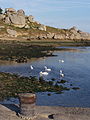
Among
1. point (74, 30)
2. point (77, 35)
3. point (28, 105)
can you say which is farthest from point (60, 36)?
point (28, 105)

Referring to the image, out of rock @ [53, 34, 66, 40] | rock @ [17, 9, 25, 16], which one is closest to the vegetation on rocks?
rock @ [53, 34, 66, 40]

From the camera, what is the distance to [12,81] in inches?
1393

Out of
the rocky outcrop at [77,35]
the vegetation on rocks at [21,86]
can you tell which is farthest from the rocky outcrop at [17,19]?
the vegetation on rocks at [21,86]

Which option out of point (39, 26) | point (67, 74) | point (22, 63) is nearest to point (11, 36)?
point (39, 26)

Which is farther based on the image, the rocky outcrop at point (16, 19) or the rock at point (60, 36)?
the rocky outcrop at point (16, 19)

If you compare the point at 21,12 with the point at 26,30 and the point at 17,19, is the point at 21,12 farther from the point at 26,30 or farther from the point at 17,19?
the point at 26,30

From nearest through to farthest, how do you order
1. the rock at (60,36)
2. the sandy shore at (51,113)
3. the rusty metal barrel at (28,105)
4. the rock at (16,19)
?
the rusty metal barrel at (28,105) < the sandy shore at (51,113) < the rock at (60,36) < the rock at (16,19)

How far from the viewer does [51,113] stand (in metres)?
18.1

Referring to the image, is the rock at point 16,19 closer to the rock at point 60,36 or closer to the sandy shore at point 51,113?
the rock at point 60,36

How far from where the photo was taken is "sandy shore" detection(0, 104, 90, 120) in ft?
56.4

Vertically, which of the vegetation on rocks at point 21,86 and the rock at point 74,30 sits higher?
the rock at point 74,30

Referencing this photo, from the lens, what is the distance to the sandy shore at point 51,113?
17203 mm

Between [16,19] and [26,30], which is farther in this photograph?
[16,19]

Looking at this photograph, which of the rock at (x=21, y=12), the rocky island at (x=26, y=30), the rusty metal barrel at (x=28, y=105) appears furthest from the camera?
the rock at (x=21, y=12)
